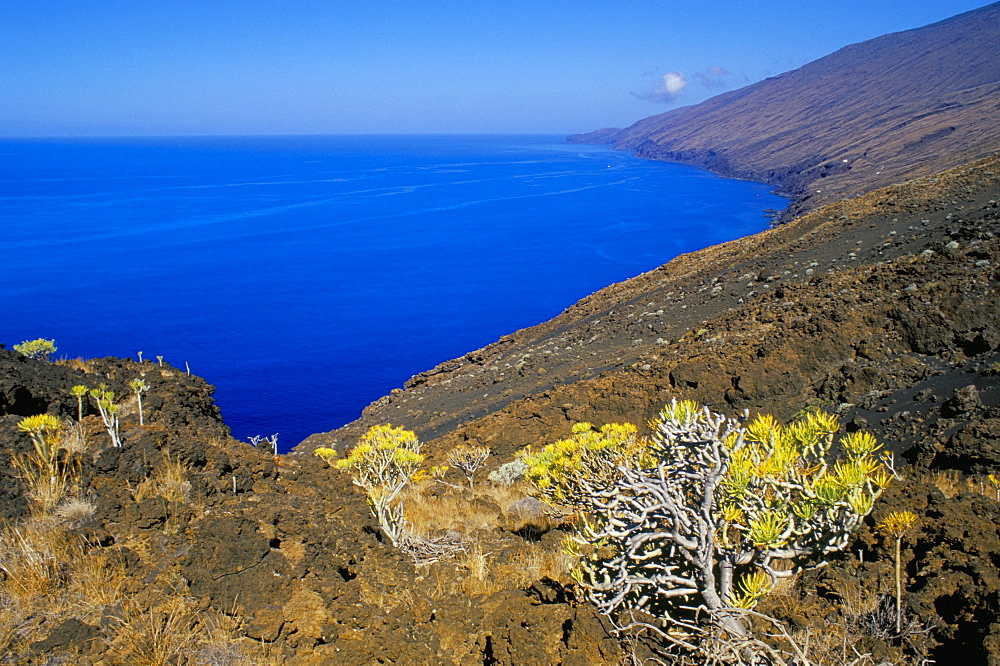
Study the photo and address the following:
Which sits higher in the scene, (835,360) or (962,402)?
(962,402)

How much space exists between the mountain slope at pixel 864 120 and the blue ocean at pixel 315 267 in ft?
38.9

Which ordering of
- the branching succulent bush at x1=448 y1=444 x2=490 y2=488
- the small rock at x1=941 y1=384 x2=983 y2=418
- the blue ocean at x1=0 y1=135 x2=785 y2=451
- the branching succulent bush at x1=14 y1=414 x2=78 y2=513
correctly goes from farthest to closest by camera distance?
the blue ocean at x1=0 y1=135 x2=785 y2=451 → the branching succulent bush at x1=448 y1=444 x2=490 y2=488 → the small rock at x1=941 y1=384 x2=983 y2=418 → the branching succulent bush at x1=14 y1=414 x2=78 y2=513

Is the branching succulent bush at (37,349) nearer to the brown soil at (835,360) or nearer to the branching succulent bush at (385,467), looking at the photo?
the branching succulent bush at (385,467)

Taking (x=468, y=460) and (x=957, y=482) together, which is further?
(x=468, y=460)

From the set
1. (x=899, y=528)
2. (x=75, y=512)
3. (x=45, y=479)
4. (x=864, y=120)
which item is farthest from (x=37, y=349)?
(x=864, y=120)

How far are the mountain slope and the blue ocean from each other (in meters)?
11.9

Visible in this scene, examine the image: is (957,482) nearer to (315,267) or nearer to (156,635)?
(156,635)

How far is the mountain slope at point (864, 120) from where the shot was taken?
7351 centimetres

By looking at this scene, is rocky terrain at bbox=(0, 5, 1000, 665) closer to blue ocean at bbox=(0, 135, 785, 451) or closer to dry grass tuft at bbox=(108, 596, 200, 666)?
dry grass tuft at bbox=(108, 596, 200, 666)

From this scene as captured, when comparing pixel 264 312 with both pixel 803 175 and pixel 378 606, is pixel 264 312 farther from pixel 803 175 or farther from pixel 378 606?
pixel 803 175

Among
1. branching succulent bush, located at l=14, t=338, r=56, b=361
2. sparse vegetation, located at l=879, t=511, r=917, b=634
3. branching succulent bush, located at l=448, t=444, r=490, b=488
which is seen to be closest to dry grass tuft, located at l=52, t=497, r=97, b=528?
branching succulent bush, located at l=14, t=338, r=56, b=361

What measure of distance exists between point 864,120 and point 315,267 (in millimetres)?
109016

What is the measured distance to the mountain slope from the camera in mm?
73506

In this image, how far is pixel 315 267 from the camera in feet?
182
